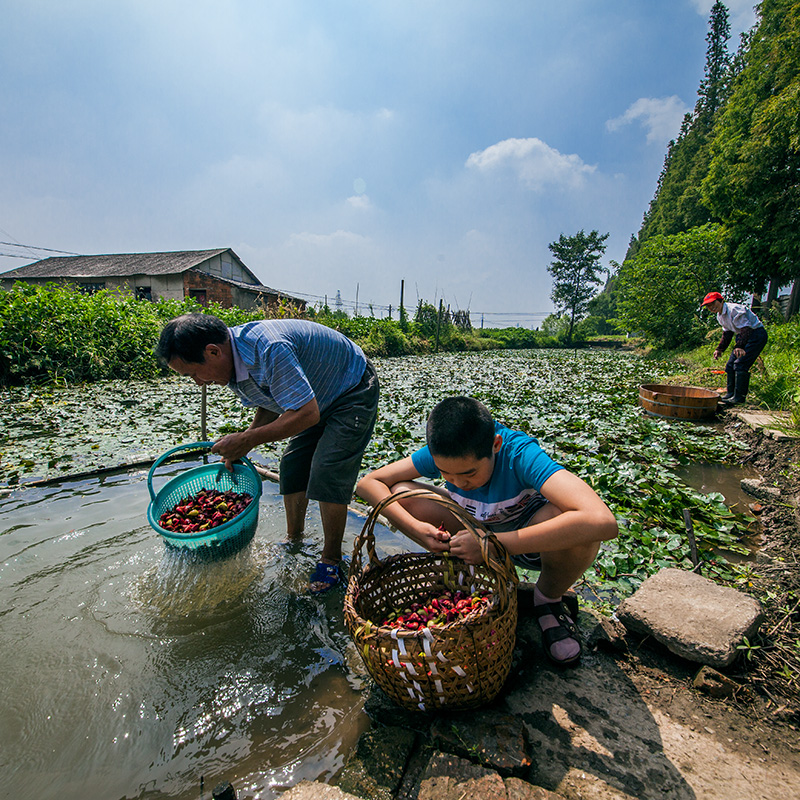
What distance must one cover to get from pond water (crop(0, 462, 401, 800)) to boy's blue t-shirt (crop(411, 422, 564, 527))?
0.79 meters

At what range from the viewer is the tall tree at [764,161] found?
10.9 m

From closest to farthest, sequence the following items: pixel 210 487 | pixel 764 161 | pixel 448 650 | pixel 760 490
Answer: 1. pixel 448 650
2. pixel 210 487
3. pixel 760 490
4. pixel 764 161

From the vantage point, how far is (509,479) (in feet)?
5.27

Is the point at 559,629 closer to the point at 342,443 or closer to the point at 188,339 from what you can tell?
the point at 342,443

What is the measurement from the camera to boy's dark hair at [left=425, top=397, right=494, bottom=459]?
139 cm

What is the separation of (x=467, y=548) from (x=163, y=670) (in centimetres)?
132

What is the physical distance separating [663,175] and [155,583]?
4576 cm

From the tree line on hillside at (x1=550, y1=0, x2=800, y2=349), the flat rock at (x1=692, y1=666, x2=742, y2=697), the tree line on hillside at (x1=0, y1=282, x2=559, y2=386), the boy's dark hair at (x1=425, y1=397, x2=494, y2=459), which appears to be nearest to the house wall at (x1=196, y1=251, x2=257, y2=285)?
the tree line on hillside at (x1=0, y1=282, x2=559, y2=386)

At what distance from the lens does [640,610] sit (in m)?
1.56

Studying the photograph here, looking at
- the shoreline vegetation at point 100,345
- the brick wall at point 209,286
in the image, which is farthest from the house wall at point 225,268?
the shoreline vegetation at point 100,345

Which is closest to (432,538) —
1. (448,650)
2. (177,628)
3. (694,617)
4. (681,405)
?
(448,650)

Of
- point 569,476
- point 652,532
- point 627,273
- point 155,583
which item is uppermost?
point 627,273

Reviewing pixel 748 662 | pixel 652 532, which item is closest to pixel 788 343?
pixel 652 532

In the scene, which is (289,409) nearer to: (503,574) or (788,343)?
(503,574)
